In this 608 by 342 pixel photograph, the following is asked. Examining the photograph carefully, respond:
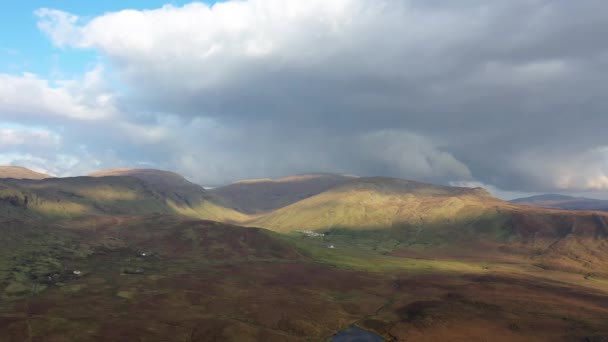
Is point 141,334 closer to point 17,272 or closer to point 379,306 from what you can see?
point 379,306

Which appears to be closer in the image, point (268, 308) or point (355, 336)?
point (355, 336)

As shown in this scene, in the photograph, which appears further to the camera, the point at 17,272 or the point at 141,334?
the point at 17,272

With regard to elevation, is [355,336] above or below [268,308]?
below

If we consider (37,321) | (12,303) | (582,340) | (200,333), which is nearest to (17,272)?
(12,303)

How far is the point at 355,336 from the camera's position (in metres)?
126

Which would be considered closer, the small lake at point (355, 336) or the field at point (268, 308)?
the field at point (268, 308)

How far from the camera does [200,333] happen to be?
390 ft

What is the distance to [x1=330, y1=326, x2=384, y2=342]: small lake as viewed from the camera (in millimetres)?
123125

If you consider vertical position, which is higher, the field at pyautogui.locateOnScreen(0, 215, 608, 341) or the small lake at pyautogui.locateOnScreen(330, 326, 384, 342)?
the field at pyautogui.locateOnScreen(0, 215, 608, 341)

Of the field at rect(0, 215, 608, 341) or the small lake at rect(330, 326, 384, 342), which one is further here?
the small lake at rect(330, 326, 384, 342)

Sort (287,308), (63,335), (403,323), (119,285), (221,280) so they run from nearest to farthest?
(63,335) < (403,323) < (287,308) < (119,285) < (221,280)

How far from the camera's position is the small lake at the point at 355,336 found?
12312 centimetres

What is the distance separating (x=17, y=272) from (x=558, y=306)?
20828 cm

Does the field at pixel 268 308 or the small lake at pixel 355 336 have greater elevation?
the field at pixel 268 308
